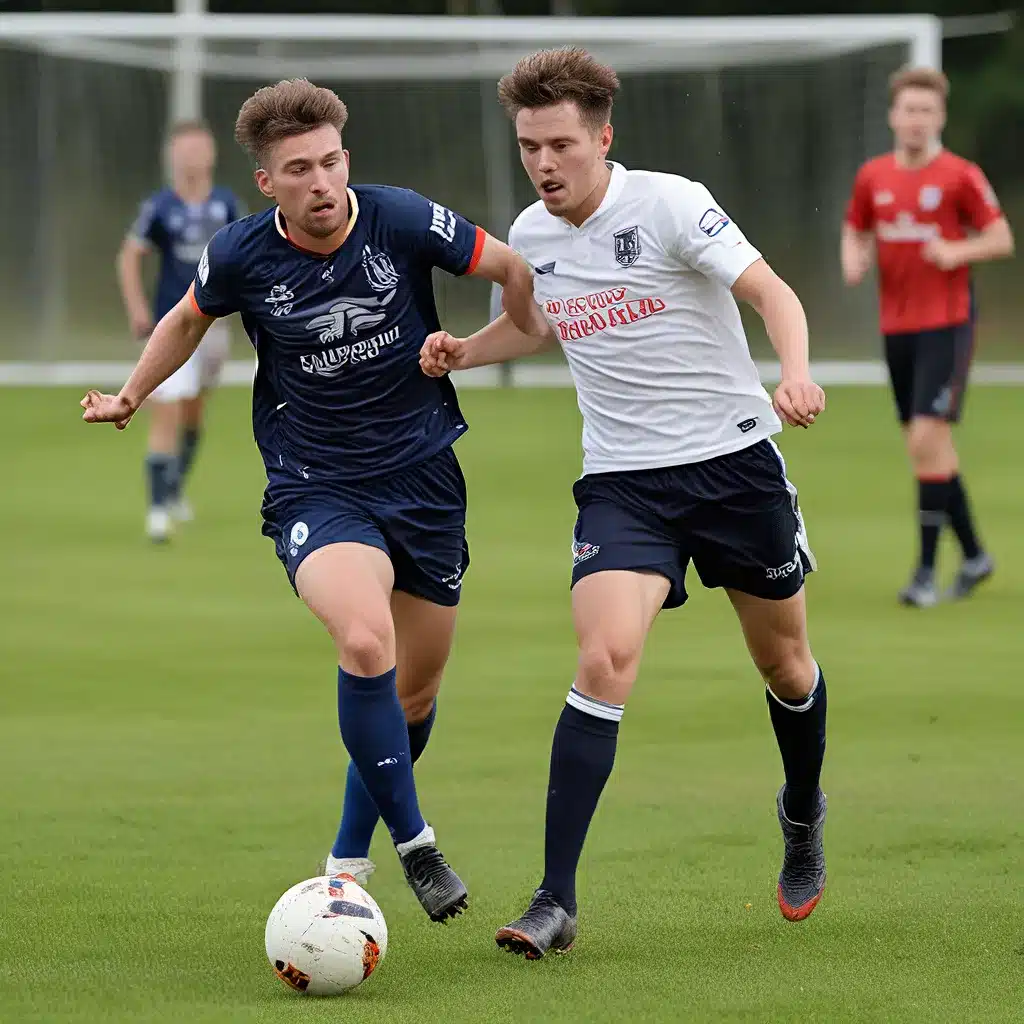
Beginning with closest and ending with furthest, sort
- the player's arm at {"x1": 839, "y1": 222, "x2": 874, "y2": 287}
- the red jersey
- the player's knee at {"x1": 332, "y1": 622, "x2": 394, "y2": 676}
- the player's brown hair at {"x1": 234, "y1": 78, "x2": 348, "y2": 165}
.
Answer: the player's knee at {"x1": 332, "y1": 622, "x2": 394, "y2": 676}
the player's brown hair at {"x1": 234, "y1": 78, "x2": 348, "y2": 165}
the player's arm at {"x1": 839, "y1": 222, "x2": 874, "y2": 287}
the red jersey

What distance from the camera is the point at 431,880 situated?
180 inches

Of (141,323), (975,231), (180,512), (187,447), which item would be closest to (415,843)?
(975,231)

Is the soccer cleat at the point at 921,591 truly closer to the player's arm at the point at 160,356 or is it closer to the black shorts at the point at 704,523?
the black shorts at the point at 704,523

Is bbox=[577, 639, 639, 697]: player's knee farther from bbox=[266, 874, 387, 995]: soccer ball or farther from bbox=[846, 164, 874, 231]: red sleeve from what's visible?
bbox=[846, 164, 874, 231]: red sleeve

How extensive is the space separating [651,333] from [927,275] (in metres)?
5.12

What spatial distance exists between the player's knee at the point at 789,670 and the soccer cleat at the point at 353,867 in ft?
3.61

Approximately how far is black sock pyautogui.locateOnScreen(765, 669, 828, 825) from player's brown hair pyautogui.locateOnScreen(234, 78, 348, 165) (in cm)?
175

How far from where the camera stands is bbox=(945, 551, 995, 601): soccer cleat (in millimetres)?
9680

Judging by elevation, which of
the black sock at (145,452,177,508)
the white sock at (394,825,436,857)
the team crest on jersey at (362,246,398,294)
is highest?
the team crest on jersey at (362,246,398,294)

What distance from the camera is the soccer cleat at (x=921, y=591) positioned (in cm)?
949

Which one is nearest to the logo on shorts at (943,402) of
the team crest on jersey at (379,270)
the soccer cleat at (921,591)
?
the soccer cleat at (921,591)

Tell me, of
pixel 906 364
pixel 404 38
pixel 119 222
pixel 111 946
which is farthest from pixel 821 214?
pixel 111 946

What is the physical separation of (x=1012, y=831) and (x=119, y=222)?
679 inches

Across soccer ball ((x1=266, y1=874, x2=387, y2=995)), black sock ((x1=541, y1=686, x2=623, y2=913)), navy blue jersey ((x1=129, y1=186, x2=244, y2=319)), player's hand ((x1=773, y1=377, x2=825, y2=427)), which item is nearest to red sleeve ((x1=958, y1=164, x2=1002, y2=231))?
navy blue jersey ((x1=129, y1=186, x2=244, y2=319))
